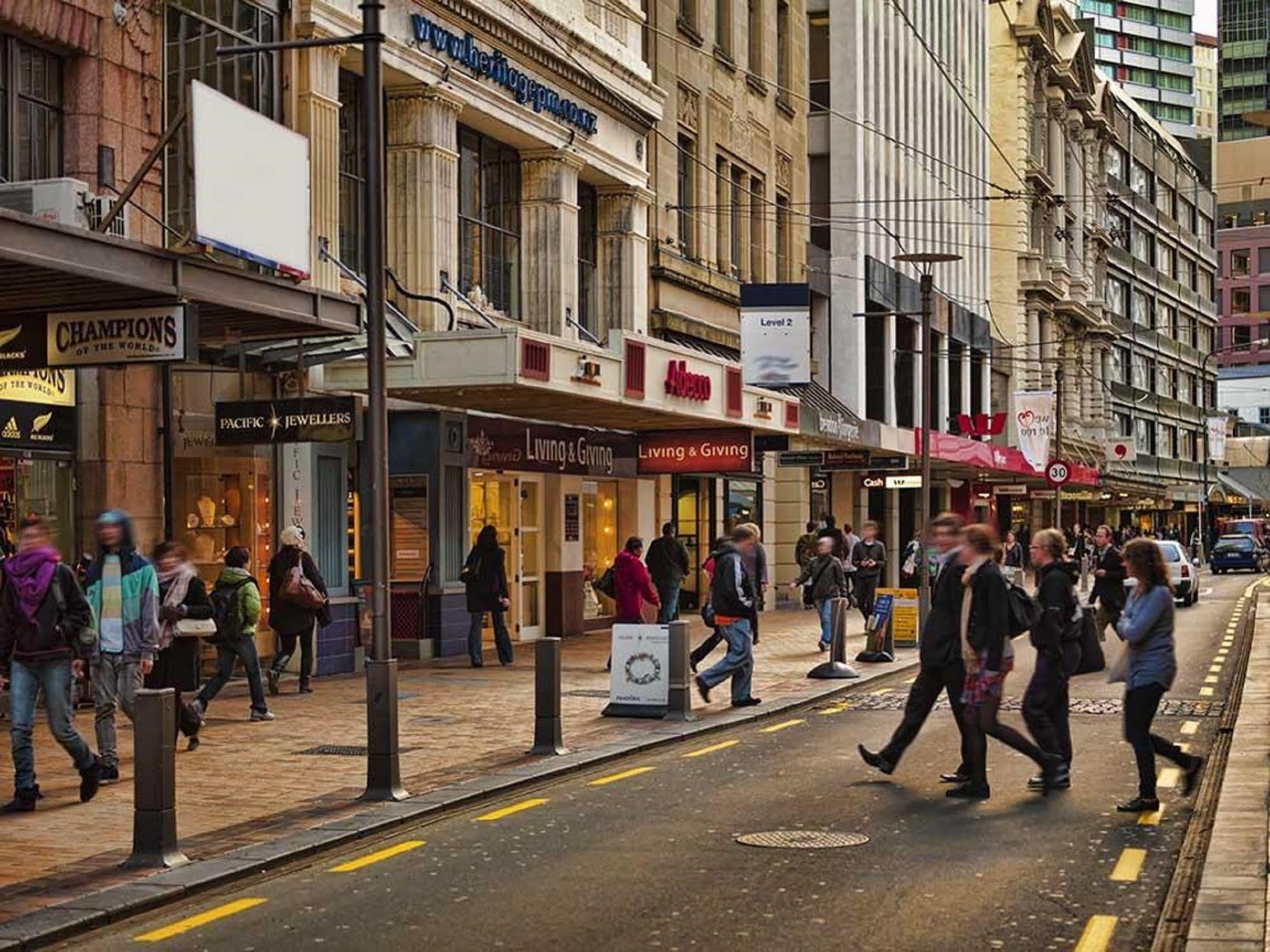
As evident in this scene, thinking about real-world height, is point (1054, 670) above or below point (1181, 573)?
above

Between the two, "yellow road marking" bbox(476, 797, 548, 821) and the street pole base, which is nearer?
"yellow road marking" bbox(476, 797, 548, 821)

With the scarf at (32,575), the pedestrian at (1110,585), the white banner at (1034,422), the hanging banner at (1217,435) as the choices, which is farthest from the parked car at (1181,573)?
the hanging banner at (1217,435)

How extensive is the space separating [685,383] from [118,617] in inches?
574

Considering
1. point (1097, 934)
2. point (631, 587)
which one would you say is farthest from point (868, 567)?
point (1097, 934)

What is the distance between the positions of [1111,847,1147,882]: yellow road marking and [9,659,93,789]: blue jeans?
248 inches

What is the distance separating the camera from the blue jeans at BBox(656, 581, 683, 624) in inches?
1043

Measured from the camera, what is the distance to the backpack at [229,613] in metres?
16.5

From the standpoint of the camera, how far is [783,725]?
17.0 m

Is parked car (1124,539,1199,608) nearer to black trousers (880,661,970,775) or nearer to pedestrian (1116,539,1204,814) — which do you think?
black trousers (880,661,970,775)

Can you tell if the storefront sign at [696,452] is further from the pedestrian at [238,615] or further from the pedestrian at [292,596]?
the pedestrian at [238,615]

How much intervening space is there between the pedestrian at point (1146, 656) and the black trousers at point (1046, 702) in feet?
2.56

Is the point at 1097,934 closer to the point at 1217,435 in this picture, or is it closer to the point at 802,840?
the point at 802,840

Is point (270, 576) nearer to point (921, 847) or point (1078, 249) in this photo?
point (921, 847)

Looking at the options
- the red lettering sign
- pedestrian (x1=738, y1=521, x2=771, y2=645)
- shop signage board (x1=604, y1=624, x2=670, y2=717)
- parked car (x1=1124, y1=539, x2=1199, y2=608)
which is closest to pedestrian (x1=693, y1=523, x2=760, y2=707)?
pedestrian (x1=738, y1=521, x2=771, y2=645)
